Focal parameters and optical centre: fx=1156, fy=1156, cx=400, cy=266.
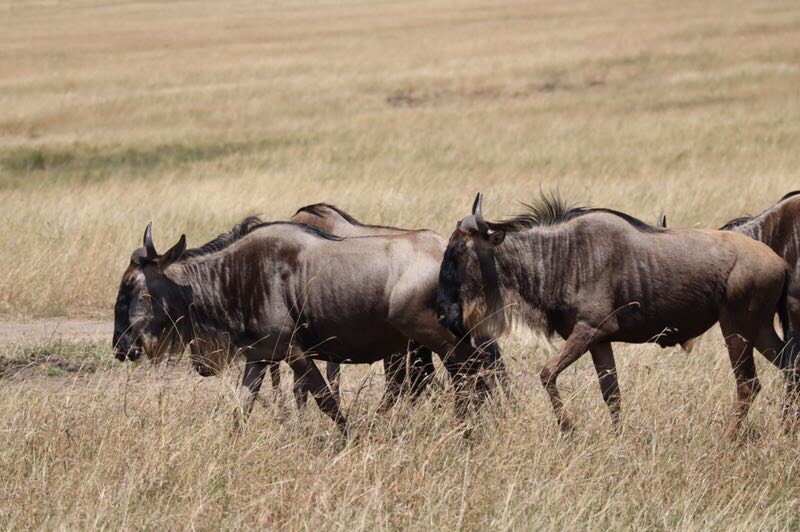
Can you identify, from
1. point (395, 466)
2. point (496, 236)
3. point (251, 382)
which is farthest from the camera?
point (251, 382)

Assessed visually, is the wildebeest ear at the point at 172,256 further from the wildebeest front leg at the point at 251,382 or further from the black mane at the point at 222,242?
the wildebeest front leg at the point at 251,382

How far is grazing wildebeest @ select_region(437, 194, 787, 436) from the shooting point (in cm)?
634

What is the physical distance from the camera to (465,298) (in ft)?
21.0

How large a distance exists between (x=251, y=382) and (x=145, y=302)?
0.84 m

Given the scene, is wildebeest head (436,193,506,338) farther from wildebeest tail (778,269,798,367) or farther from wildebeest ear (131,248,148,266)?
wildebeest ear (131,248,148,266)

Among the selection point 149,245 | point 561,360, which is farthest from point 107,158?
point 561,360

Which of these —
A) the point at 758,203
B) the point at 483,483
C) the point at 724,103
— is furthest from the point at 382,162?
the point at 483,483

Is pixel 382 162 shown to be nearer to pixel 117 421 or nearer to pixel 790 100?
pixel 790 100

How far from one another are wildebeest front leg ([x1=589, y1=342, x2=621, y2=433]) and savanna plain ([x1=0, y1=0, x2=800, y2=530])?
0.13m

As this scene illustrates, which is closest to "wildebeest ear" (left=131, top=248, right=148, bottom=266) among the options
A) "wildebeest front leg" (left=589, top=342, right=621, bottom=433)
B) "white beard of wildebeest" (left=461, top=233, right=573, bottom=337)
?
"white beard of wildebeest" (left=461, top=233, right=573, bottom=337)

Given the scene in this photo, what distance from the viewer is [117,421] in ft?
19.2

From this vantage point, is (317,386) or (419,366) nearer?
(317,386)

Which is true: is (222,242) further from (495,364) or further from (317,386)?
(495,364)

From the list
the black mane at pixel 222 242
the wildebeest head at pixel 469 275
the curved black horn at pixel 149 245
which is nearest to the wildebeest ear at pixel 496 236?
the wildebeest head at pixel 469 275
